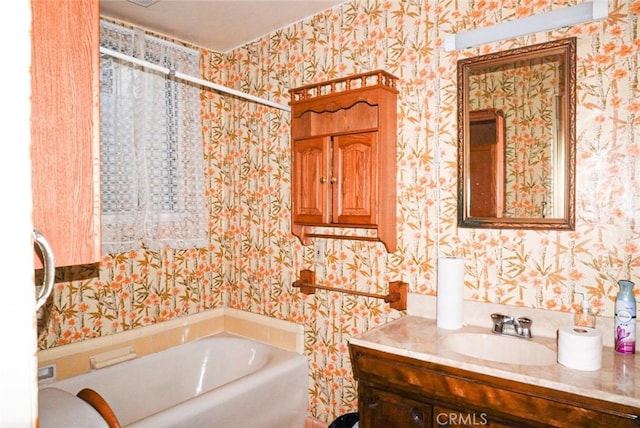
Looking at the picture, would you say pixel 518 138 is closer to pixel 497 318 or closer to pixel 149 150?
pixel 497 318

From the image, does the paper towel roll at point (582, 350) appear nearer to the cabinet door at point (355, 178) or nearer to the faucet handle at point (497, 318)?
the faucet handle at point (497, 318)

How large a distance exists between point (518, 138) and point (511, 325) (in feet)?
2.62

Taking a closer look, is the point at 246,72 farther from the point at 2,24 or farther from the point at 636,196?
the point at 2,24

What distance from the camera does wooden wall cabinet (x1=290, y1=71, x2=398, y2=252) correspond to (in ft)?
6.64

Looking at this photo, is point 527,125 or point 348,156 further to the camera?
point 348,156

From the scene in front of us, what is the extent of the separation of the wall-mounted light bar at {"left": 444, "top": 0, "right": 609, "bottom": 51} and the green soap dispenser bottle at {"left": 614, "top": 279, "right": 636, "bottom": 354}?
1026mm

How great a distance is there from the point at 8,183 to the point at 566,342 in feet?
5.13

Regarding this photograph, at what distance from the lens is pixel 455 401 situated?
147 cm

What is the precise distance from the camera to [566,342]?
1.38 m

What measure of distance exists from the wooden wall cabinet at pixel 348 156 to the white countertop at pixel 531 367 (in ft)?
1.64

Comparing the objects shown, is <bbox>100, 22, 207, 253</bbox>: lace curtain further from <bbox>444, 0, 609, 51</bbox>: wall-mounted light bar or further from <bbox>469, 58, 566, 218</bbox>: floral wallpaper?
<bbox>469, 58, 566, 218</bbox>: floral wallpaper

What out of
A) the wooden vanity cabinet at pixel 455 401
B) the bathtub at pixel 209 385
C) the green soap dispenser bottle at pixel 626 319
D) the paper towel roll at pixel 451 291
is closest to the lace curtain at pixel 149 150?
the bathtub at pixel 209 385

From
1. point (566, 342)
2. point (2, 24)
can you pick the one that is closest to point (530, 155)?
point (566, 342)
